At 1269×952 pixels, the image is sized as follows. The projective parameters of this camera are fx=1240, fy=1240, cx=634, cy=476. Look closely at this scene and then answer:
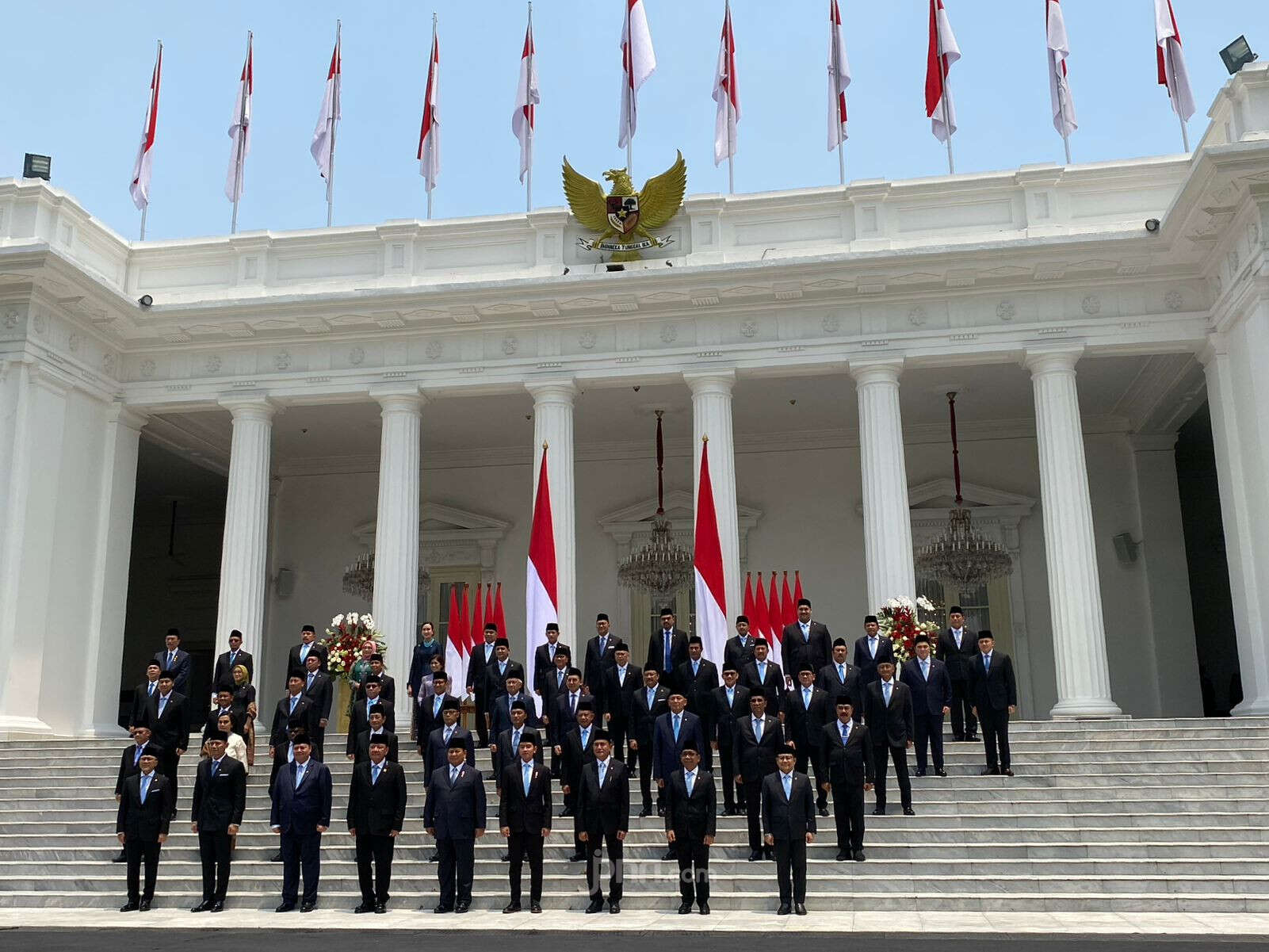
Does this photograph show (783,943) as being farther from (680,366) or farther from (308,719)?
(680,366)

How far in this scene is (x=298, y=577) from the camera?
2309cm

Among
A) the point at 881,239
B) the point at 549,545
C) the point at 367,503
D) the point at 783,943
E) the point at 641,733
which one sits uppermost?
the point at 881,239

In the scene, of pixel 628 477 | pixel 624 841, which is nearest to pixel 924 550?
pixel 628 477

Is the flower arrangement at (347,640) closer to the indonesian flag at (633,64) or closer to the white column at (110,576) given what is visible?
the white column at (110,576)

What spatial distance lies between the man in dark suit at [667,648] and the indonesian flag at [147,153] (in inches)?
475

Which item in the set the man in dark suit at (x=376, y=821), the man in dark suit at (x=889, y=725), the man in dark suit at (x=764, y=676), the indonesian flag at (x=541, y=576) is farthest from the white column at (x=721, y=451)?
the man in dark suit at (x=376, y=821)

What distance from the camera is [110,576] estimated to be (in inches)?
712

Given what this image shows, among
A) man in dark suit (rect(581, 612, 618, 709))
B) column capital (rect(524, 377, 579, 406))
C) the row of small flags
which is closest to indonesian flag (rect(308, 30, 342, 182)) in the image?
the row of small flags

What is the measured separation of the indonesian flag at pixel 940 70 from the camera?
1822 centimetres

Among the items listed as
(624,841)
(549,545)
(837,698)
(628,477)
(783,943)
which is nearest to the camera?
(783,943)

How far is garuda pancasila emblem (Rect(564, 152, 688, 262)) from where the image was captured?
17.8m

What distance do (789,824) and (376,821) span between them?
3.31 m

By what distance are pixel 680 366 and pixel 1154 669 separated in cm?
927

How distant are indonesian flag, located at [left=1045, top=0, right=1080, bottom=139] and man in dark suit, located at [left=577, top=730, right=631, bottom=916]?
498 inches
